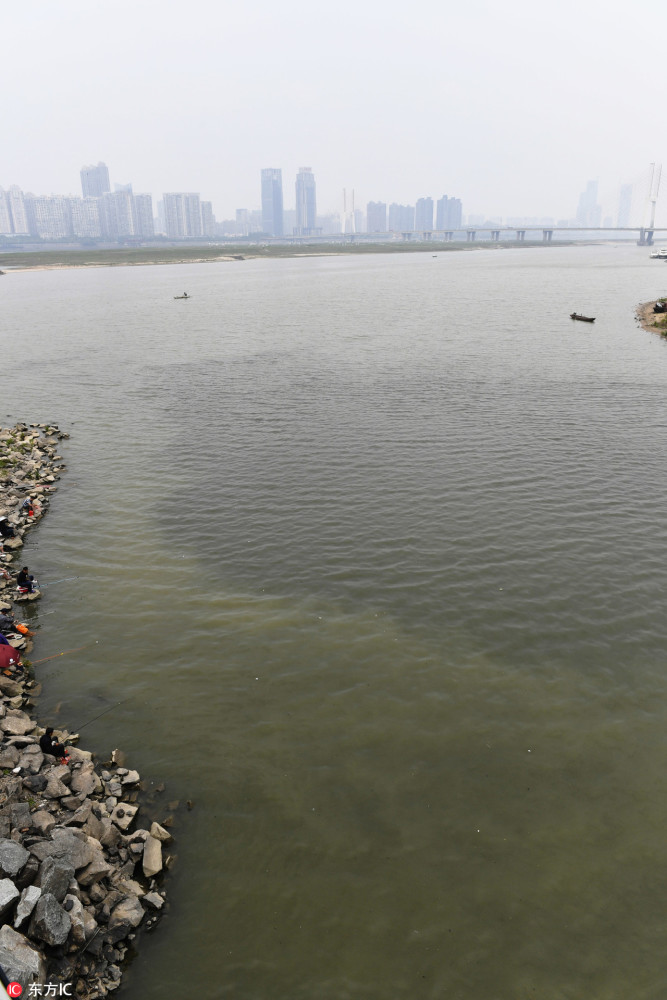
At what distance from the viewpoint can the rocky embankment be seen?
37.7ft

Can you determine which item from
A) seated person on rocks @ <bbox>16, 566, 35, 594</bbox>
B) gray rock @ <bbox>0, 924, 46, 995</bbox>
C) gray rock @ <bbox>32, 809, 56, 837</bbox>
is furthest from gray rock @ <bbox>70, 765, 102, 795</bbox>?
seated person on rocks @ <bbox>16, 566, 35, 594</bbox>

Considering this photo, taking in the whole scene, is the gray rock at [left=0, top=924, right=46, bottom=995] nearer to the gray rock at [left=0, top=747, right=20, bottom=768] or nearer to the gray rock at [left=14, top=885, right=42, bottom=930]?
the gray rock at [left=14, top=885, right=42, bottom=930]

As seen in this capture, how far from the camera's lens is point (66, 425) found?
46.6 m

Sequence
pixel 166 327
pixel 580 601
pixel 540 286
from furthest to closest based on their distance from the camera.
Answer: pixel 540 286
pixel 166 327
pixel 580 601

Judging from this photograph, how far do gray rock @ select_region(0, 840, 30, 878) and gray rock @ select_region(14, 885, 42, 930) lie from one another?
44 cm

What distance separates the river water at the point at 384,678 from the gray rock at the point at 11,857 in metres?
2.97

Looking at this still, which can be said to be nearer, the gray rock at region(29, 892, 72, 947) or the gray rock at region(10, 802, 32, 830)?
the gray rock at region(29, 892, 72, 947)

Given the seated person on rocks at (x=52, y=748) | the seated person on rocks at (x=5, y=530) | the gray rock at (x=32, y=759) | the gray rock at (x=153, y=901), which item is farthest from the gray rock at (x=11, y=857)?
the seated person on rocks at (x=5, y=530)

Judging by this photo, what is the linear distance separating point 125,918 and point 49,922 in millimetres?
1537

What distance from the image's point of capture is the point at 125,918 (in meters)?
12.5

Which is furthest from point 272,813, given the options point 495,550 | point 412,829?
point 495,550

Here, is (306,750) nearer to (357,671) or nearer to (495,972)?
(357,671)

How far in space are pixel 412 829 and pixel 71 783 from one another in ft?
27.6

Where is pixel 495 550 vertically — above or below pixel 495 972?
above
